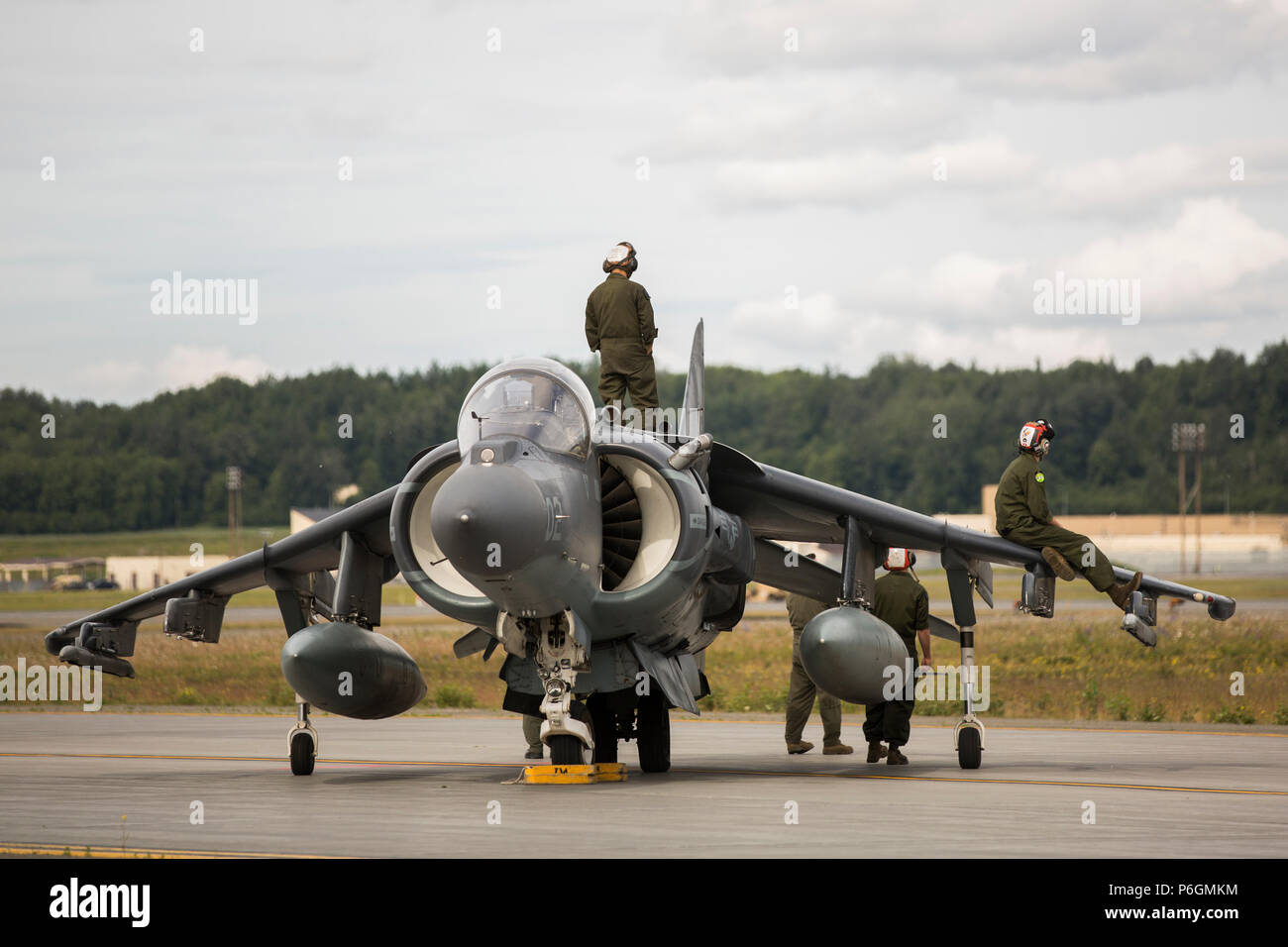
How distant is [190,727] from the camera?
2195cm

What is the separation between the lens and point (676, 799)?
1212 centimetres

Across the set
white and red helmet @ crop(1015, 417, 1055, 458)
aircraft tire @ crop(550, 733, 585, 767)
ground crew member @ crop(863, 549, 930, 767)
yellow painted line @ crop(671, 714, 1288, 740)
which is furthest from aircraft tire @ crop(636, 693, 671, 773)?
yellow painted line @ crop(671, 714, 1288, 740)

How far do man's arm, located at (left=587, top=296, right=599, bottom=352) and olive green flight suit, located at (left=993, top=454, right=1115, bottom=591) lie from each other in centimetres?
402

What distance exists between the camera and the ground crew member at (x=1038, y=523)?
1505 centimetres

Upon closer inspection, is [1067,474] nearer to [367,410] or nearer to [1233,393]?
[1233,393]

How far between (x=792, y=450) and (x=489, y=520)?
405 ft

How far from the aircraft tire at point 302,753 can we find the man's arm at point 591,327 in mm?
4387

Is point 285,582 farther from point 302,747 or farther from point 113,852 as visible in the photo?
point 113,852

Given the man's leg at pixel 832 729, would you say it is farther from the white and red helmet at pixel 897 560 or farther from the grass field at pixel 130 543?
the grass field at pixel 130 543

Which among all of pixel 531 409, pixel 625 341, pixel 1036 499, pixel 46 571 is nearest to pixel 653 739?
pixel 625 341

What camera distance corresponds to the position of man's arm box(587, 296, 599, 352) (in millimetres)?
14766

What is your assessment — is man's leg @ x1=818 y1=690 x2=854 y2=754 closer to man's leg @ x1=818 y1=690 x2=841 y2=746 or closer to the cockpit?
man's leg @ x1=818 y1=690 x2=841 y2=746

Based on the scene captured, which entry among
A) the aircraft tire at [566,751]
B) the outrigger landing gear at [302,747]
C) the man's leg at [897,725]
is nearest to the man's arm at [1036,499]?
the man's leg at [897,725]
